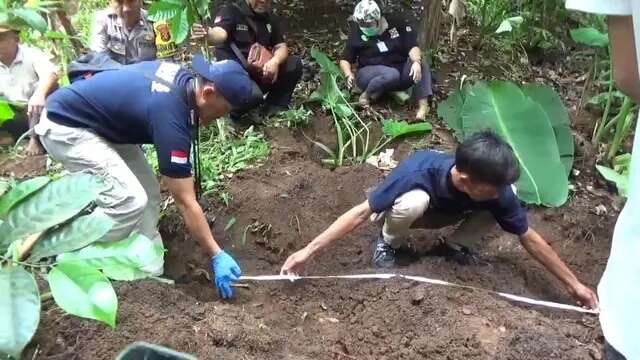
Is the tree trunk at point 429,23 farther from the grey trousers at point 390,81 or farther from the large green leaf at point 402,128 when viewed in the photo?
the large green leaf at point 402,128

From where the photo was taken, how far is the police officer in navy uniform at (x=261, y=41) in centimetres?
461

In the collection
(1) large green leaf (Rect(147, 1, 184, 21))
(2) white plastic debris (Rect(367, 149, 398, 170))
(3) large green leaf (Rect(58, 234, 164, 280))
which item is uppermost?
(1) large green leaf (Rect(147, 1, 184, 21))

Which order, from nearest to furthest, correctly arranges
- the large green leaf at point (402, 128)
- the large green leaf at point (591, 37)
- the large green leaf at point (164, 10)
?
1. the large green leaf at point (164, 10)
2. the large green leaf at point (591, 37)
3. the large green leaf at point (402, 128)

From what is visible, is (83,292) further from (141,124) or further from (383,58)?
(383,58)

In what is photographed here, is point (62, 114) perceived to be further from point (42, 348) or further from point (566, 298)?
point (566, 298)

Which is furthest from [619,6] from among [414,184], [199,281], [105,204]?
[199,281]

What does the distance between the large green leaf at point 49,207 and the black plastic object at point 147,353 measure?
1.24 feet

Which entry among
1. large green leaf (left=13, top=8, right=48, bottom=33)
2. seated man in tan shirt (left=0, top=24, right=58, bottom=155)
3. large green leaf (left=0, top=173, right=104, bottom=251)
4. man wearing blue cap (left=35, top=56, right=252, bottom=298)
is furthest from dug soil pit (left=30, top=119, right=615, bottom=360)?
seated man in tan shirt (left=0, top=24, right=58, bottom=155)

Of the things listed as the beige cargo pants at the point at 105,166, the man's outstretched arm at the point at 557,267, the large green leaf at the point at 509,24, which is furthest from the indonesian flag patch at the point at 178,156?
the large green leaf at the point at 509,24

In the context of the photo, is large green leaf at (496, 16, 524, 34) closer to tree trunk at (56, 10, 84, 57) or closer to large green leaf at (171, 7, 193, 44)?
large green leaf at (171, 7, 193, 44)

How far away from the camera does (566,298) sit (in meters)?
3.28

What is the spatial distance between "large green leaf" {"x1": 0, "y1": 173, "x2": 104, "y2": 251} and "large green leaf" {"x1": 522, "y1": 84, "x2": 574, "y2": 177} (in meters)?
2.96

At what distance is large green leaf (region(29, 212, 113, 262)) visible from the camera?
1.79 metres

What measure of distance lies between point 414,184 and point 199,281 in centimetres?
115
